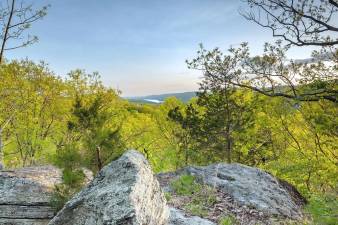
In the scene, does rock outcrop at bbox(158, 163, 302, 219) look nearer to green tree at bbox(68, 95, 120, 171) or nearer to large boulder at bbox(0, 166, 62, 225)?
green tree at bbox(68, 95, 120, 171)

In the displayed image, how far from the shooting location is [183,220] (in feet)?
28.0

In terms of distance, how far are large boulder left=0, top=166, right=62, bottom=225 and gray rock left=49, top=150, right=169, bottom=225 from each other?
641 centimetres

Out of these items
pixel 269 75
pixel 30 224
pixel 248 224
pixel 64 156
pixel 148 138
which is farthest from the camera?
pixel 148 138

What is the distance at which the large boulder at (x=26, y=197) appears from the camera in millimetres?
12406

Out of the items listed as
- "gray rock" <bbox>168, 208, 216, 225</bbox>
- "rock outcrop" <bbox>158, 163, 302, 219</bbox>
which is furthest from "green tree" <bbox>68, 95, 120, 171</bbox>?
"gray rock" <bbox>168, 208, 216, 225</bbox>

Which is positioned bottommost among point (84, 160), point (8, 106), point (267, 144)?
point (267, 144)

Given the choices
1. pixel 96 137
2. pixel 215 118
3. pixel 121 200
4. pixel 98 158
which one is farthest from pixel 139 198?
pixel 215 118

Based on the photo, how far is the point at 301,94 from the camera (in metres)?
12.7

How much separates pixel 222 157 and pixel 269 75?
11.4m

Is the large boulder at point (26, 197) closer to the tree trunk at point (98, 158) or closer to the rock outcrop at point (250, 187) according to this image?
the tree trunk at point (98, 158)

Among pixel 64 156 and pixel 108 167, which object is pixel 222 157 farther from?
pixel 108 167

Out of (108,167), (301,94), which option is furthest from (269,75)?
(108,167)

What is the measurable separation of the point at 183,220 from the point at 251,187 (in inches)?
136

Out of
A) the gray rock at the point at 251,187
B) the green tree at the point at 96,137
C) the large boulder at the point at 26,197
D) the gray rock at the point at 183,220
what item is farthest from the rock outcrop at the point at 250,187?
the large boulder at the point at 26,197
